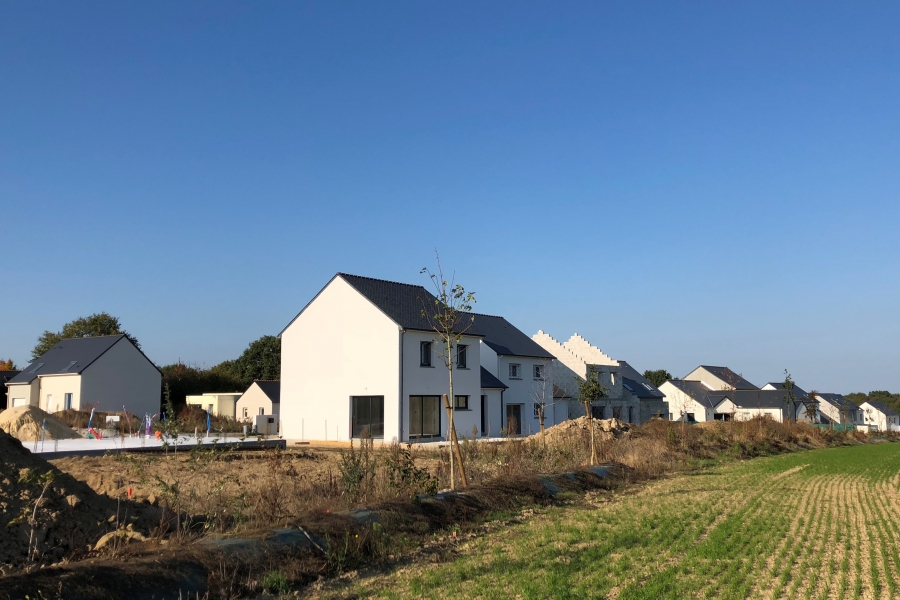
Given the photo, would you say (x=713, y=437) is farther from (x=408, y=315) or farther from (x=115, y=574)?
(x=115, y=574)

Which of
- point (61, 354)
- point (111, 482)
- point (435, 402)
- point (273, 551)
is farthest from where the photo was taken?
point (61, 354)

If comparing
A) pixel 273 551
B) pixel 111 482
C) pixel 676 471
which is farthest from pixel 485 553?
pixel 676 471

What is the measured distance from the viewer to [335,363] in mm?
32531

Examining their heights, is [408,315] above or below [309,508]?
above

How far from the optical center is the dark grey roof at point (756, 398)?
66.7 m

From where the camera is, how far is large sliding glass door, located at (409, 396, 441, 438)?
31188 mm

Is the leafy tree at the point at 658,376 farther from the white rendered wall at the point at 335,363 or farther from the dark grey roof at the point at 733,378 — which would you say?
the white rendered wall at the point at 335,363

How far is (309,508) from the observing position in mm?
9328

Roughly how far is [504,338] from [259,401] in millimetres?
16692

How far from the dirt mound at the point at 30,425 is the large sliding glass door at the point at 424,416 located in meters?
16.8

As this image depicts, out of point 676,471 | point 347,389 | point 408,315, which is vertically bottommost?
point 676,471

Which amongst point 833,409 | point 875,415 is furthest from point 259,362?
point 875,415

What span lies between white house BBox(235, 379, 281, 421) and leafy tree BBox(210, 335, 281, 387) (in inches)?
1023

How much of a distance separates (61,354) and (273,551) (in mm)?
46350
